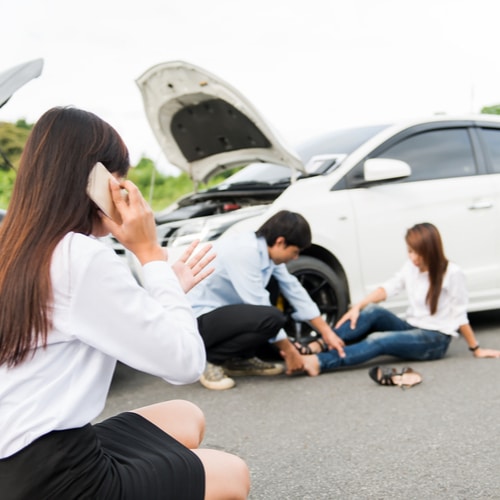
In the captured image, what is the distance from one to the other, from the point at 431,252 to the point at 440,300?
0.39 metres

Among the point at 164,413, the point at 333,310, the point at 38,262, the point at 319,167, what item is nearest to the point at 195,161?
the point at 319,167

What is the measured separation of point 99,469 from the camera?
5.53 ft

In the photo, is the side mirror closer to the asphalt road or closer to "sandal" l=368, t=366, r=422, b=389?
the asphalt road

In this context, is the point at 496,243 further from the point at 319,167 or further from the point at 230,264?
the point at 230,264

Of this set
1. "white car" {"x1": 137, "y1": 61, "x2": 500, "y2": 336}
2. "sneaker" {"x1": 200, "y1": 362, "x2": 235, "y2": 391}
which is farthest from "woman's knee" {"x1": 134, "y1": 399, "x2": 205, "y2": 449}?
"white car" {"x1": 137, "y1": 61, "x2": 500, "y2": 336}

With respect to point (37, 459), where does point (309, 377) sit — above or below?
below

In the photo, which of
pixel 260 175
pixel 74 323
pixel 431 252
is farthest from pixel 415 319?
pixel 74 323

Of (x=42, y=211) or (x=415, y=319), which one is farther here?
(x=415, y=319)

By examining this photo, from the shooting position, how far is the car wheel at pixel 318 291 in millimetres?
5203

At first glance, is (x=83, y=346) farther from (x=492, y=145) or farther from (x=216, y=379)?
(x=492, y=145)

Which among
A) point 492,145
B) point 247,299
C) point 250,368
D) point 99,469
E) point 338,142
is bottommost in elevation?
point 250,368

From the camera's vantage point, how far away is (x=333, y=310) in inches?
212

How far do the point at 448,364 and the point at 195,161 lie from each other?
3019 mm

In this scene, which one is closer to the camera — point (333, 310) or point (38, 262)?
point (38, 262)
